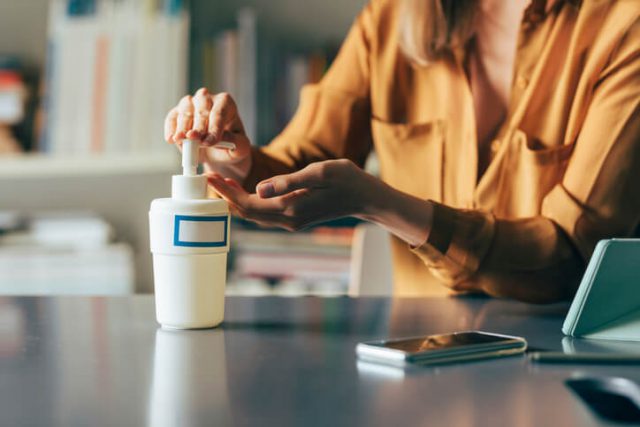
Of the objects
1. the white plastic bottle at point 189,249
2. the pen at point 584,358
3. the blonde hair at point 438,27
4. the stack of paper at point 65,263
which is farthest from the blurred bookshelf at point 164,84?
the pen at point 584,358

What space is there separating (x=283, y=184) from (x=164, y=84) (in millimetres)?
1396

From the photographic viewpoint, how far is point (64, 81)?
2.12m

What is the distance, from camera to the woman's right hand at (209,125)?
0.85 m

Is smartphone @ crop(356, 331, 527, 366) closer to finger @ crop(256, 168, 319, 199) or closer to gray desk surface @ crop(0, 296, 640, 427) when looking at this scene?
gray desk surface @ crop(0, 296, 640, 427)

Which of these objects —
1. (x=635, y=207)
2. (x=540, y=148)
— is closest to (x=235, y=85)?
(x=540, y=148)

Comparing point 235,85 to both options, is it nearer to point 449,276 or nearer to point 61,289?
point 61,289

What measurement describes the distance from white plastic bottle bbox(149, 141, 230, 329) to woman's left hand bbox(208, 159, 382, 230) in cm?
3

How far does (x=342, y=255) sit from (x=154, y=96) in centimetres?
63

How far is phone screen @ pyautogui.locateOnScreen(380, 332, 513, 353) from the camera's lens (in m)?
0.68

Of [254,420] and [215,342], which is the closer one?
[254,420]

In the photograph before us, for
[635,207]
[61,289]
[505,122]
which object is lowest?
[61,289]

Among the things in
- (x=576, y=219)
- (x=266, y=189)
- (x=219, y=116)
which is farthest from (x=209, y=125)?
(x=576, y=219)

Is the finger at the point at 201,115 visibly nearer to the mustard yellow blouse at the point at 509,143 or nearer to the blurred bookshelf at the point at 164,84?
the mustard yellow blouse at the point at 509,143

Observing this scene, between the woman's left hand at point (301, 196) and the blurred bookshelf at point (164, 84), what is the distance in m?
1.22
